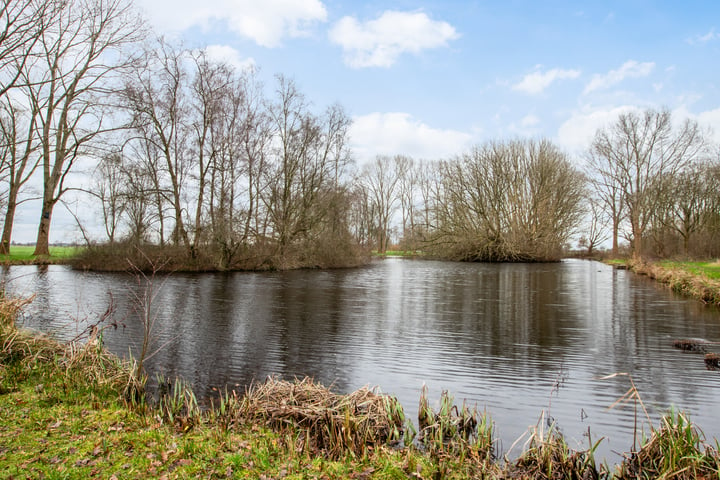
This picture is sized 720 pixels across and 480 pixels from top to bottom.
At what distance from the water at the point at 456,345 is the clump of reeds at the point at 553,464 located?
49cm

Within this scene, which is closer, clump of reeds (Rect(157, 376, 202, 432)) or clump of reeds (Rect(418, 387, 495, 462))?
clump of reeds (Rect(418, 387, 495, 462))

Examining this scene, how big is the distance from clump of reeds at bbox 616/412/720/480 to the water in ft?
1.37

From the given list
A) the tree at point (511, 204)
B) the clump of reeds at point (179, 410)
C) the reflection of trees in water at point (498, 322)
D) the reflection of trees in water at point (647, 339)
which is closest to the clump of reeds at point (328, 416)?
the clump of reeds at point (179, 410)

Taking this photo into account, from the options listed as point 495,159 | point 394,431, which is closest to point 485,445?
point 394,431

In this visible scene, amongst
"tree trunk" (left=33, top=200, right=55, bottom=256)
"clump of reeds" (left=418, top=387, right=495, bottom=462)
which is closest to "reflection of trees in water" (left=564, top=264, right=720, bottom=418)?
"clump of reeds" (left=418, top=387, right=495, bottom=462)

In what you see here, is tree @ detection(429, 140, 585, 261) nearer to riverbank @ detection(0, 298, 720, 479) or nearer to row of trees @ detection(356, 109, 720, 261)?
row of trees @ detection(356, 109, 720, 261)

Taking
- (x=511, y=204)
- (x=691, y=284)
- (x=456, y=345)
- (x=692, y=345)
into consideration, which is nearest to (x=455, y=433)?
(x=456, y=345)

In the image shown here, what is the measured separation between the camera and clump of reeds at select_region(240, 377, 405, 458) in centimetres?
416

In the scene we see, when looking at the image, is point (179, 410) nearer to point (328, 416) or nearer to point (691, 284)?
point (328, 416)

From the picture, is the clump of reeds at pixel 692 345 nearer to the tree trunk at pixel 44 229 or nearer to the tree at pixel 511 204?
the tree trunk at pixel 44 229

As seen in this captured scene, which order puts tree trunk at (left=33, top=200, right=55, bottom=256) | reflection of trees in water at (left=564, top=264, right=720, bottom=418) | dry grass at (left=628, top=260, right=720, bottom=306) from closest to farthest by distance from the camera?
reflection of trees in water at (left=564, top=264, right=720, bottom=418), dry grass at (left=628, top=260, right=720, bottom=306), tree trunk at (left=33, top=200, right=55, bottom=256)

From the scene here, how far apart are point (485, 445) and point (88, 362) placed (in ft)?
15.9

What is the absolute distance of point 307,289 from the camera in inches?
741

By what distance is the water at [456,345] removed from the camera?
566 centimetres
